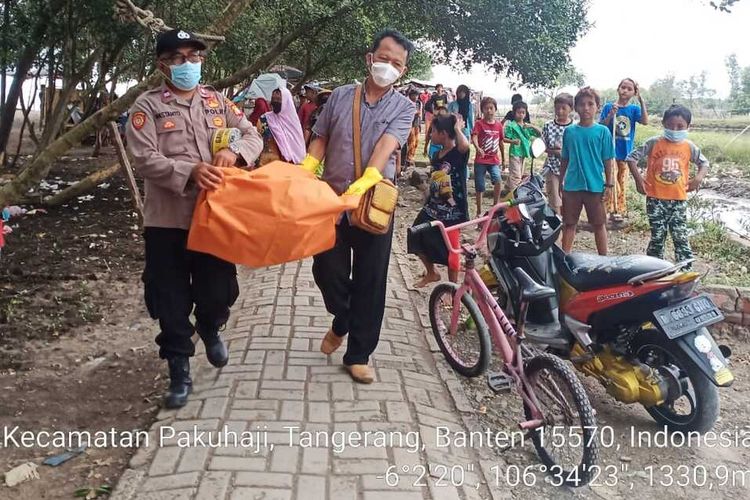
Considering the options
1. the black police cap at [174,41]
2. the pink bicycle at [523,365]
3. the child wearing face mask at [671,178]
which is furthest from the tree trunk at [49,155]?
the child wearing face mask at [671,178]

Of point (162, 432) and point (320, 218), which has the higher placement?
point (320, 218)

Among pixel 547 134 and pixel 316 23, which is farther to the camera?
pixel 316 23

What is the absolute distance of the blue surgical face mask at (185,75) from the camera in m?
3.16

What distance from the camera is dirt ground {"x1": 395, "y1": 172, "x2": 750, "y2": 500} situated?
3240 millimetres

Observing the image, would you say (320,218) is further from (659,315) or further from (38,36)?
(38,36)

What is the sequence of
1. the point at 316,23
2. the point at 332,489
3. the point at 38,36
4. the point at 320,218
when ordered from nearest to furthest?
1. the point at 332,489
2. the point at 320,218
3. the point at 38,36
4. the point at 316,23

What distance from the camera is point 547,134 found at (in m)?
8.13

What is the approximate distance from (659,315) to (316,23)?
7690 millimetres

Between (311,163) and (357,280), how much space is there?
0.69m

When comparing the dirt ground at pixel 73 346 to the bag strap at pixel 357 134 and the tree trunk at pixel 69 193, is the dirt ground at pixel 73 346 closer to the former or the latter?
the tree trunk at pixel 69 193

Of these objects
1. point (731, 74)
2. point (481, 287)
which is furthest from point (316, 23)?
point (731, 74)

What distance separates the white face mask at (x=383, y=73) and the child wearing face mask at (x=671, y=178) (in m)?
3.27

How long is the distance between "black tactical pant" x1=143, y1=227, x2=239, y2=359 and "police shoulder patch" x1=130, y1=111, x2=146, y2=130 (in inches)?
19.6

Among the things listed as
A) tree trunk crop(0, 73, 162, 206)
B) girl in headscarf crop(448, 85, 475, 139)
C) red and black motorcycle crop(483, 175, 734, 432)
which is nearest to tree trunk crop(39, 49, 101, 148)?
tree trunk crop(0, 73, 162, 206)
